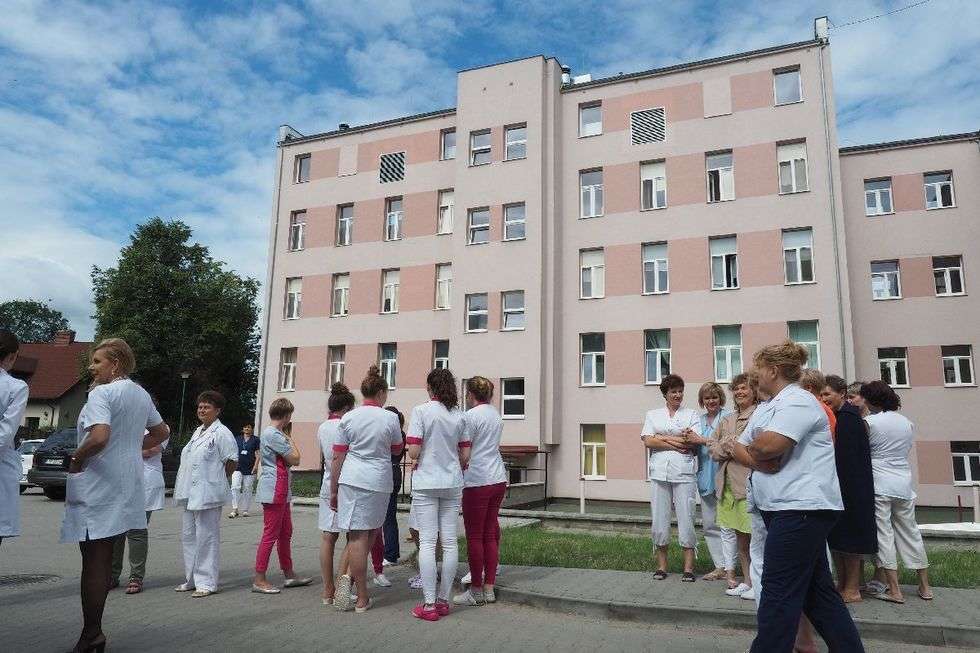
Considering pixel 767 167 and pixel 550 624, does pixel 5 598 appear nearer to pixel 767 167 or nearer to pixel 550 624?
pixel 550 624

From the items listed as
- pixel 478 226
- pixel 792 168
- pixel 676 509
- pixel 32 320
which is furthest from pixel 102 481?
pixel 32 320

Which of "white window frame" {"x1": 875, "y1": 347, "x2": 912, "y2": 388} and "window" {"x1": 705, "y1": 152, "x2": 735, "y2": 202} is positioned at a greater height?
"window" {"x1": 705, "y1": 152, "x2": 735, "y2": 202}

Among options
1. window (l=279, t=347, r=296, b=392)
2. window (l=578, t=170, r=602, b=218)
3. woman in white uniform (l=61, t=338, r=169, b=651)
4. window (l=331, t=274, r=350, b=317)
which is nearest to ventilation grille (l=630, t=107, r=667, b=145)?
window (l=578, t=170, r=602, b=218)

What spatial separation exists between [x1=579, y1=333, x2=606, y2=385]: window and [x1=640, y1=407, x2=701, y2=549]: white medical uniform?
17.1 meters

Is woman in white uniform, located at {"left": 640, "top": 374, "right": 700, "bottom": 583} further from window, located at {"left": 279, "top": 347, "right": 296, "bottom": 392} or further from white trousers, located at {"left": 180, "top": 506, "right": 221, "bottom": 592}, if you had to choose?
window, located at {"left": 279, "top": 347, "right": 296, "bottom": 392}

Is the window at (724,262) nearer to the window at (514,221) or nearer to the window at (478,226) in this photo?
the window at (514,221)

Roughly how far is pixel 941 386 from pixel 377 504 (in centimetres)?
2191

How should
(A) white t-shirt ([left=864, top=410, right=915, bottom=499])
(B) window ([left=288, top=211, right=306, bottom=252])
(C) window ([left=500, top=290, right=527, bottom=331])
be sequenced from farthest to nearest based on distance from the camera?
(B) window ([left=288, top=211, right=306, bottom=252])
(C) window ([left=500, top=290, right=527, bottom=331])
(A) white t-shirt ([left=864, top=410, right=915, bottom=499])

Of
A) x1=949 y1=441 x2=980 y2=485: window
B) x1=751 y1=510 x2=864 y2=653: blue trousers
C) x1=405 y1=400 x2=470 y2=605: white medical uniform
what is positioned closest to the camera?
x1=751 y1=510 x2=864 y2=653: blue trousers

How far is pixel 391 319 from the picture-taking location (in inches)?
1108

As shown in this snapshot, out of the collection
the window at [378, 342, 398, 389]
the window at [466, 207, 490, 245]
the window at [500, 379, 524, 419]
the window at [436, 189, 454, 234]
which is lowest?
the window at [500, 379, 524, 419]

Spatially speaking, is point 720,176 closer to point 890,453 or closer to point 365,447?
point 890,453

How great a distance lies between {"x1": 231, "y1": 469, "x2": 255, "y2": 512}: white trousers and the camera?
15820mm

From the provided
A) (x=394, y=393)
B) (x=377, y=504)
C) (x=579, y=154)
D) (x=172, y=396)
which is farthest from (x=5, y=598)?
(x=172, y=396)
